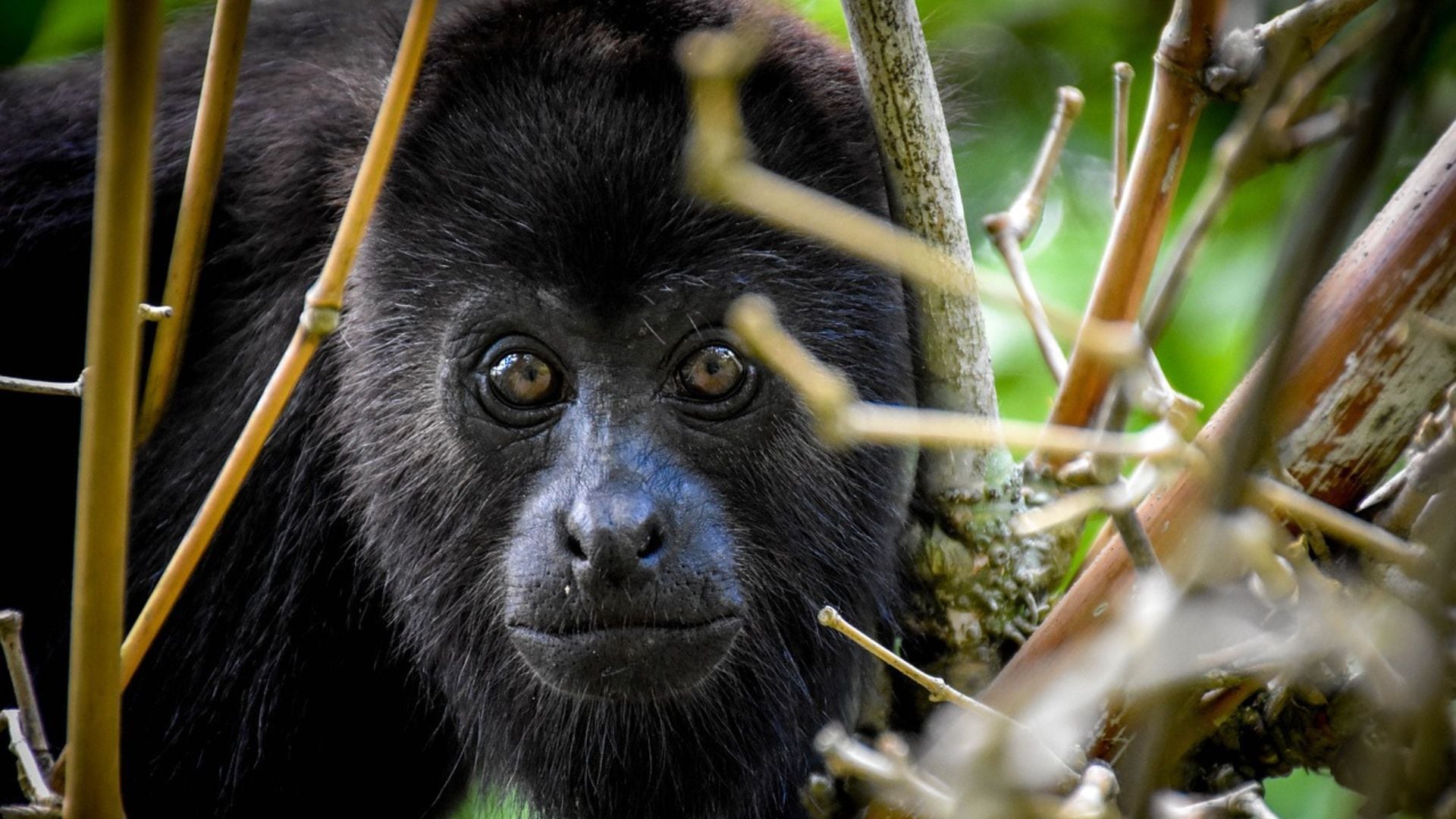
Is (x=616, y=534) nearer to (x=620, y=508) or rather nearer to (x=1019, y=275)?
(x=620, y=508)

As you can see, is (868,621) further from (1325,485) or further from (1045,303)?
(1045,303)

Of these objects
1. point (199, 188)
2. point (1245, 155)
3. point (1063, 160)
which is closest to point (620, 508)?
point (199, 188)

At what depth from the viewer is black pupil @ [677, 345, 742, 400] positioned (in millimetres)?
2605

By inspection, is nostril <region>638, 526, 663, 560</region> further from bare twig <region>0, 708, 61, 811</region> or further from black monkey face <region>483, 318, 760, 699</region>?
bare twig <region>0, 708, 61, 811</region>

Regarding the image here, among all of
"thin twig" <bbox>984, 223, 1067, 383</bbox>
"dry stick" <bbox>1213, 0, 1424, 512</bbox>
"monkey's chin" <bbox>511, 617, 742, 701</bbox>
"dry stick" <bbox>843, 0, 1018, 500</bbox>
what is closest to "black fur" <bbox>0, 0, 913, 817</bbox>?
"monkey's chin" <bbox>511, 617, 742, 701</bbox>

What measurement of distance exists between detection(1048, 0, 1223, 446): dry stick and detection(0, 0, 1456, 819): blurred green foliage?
104 centimetres

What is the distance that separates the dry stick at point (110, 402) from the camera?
106cm

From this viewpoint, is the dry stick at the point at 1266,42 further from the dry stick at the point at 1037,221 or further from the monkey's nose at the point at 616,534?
the monkey's nose at the point at 616,534

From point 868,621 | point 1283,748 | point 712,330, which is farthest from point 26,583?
point 1283,748

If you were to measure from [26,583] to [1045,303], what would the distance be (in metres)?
2.70

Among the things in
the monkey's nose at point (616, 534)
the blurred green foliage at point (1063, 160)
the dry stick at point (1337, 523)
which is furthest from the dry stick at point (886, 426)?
the blurred green foliage at point (1063, 160)

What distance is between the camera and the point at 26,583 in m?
3.02

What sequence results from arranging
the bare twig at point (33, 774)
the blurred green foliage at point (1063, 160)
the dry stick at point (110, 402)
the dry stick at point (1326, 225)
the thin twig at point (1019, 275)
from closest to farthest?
the dry stick at point (1326, 225)
the dry stick at point (110, 402)
the bare twig at point (33, 774)
the thin twig at point (1019, 275)
the blurred green foliage at point (1063, 160)

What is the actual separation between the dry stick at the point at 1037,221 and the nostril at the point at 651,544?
0.78 m
